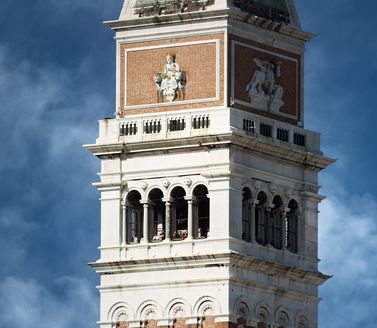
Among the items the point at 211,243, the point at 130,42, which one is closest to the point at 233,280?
the point at 211,243

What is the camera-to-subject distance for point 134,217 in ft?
390

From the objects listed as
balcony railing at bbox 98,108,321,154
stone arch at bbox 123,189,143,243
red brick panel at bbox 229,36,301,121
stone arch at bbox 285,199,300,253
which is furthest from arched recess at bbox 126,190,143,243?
stone arch at bbox 285,199,300,253

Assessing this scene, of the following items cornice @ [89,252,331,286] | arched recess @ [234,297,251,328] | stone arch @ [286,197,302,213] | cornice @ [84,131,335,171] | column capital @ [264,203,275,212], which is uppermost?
cornice @ [84,131,335,171]

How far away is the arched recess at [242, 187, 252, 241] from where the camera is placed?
117250mm

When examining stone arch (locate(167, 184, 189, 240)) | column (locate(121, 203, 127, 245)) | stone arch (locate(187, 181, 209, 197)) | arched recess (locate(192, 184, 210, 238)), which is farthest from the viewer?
column (locate(121, 203, 127, 245))

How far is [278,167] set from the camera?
389 feet

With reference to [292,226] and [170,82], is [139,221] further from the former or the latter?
[292,226]

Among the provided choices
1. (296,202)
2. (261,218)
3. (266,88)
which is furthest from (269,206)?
(266,88)

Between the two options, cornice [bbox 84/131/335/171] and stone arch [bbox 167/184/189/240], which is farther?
stone arch [bbox 167/184/189/240]

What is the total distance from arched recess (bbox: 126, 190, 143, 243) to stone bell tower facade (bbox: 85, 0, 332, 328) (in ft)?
0.11

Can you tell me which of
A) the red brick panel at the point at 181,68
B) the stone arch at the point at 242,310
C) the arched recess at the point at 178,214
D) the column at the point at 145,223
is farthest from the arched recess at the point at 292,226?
the red brick panel at the point at 181,68

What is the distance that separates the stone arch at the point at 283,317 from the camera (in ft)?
387

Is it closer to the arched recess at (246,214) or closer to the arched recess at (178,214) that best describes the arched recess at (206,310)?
the arched recess at (178,214)

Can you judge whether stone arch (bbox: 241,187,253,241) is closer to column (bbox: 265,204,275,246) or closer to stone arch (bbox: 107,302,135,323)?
column (bbox: 265,204,275,246)
